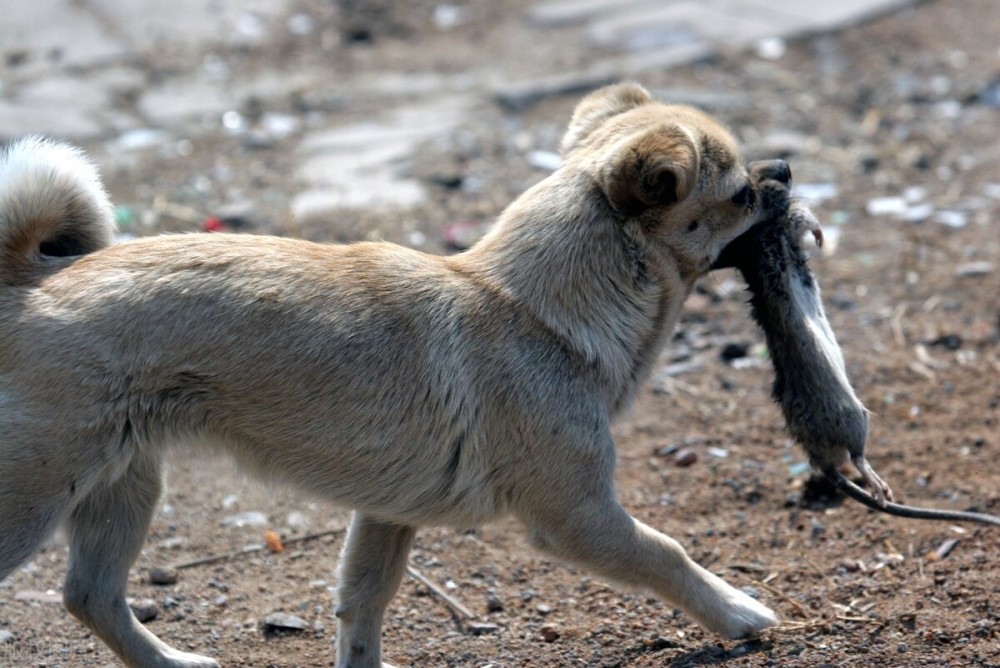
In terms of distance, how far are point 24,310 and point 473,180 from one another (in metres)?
4.73

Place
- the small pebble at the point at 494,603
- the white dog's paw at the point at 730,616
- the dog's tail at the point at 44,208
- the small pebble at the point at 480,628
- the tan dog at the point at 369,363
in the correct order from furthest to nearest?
the small pebble at the point at 494,603
the small pebble at the point at 480,628
the white dog's paw at the point at 730,616
the dog's tail at the point at 44,208
the tan dog at the point at 369,363

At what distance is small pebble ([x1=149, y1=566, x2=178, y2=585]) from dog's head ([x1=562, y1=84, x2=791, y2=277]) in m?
2.25

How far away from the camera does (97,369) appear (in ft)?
11.9

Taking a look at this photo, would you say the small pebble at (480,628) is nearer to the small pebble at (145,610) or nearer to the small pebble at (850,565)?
the small pebble at (145,610)

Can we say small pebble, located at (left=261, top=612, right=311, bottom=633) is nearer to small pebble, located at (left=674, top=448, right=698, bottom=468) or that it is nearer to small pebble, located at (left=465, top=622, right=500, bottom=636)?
small pebble, located at (left=465, top=622, right=500, bottom=636)

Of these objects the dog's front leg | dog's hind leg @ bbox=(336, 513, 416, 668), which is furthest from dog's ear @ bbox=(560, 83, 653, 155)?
dog's hind leg @ bbox=(336, 513, 416, 668)

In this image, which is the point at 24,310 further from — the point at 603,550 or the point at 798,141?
the point at 798,141

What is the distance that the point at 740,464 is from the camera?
5641mm

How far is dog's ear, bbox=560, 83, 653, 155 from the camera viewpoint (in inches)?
184

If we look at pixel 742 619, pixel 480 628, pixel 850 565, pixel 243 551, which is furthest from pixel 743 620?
pixel 243 551

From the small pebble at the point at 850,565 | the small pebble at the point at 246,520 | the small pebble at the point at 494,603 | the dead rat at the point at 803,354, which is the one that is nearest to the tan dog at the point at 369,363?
the dead rat at the point at 803,354

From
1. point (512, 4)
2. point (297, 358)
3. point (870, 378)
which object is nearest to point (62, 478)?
point (297, 358)

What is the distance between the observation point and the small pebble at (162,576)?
194 inches

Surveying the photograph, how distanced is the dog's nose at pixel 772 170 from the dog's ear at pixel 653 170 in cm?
40
